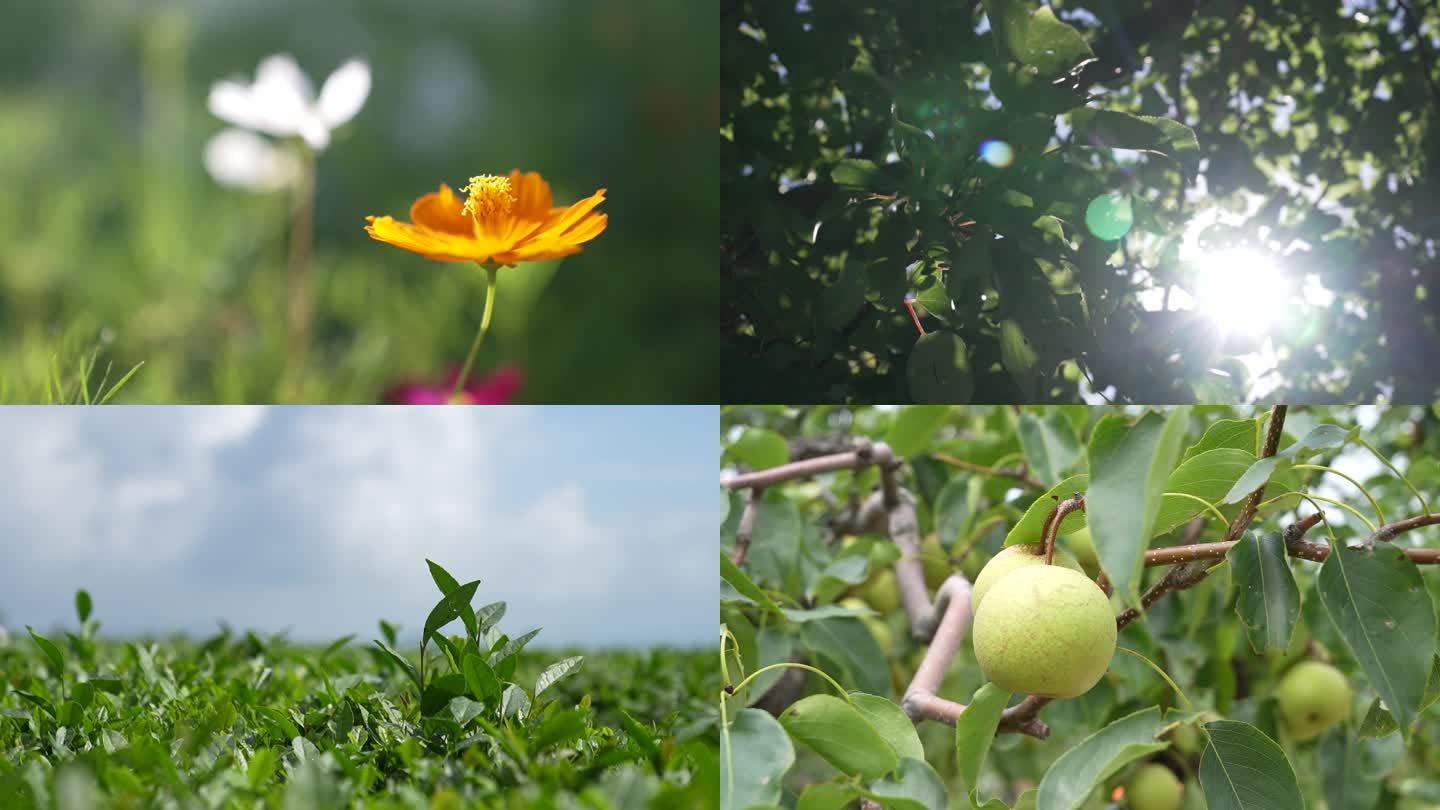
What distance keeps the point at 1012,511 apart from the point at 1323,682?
0.28 metres

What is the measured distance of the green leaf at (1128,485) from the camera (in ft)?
1.20

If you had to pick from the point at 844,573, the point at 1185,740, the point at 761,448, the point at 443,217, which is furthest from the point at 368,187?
the point at 1185,740

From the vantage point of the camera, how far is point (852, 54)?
73 cm

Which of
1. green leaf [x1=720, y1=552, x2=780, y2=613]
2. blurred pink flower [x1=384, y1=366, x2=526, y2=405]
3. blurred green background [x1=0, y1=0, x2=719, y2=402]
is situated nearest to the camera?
green leaf [x1=720, y1=552, x2=780, y2=613]

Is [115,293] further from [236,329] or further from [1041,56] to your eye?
[1041,56]

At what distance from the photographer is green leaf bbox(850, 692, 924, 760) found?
478mm

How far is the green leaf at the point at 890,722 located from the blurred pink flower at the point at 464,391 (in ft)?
2.26

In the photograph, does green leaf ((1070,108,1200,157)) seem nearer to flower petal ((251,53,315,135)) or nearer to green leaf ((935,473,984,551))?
green leaf ((935,473,984,551))

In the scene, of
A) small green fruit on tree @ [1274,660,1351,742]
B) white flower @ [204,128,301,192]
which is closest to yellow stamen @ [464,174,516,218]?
small green fruit on tree @ [1274,660,1351,742]

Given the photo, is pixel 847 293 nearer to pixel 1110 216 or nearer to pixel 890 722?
pixel 1110 216

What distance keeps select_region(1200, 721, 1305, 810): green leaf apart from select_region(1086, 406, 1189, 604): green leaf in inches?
6.0

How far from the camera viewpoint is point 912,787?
46 cm

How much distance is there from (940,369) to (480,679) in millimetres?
348

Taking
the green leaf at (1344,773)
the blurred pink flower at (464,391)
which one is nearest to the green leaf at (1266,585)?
the green leaf at (1344,773)
